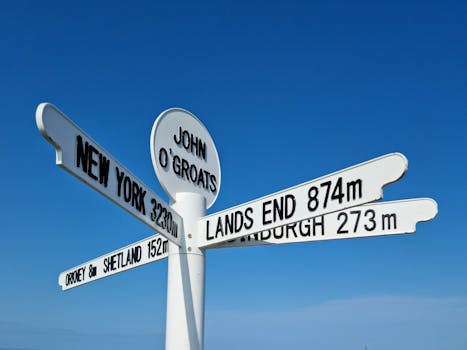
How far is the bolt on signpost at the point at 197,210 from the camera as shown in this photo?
9.54ft

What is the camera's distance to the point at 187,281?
3.64m

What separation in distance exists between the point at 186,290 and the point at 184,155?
941mm

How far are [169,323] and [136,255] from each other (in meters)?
0.58

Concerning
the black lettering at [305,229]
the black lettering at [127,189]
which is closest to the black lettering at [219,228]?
the black lettering at [305,229]

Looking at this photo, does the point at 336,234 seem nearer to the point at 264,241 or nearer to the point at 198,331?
the point at 264,241

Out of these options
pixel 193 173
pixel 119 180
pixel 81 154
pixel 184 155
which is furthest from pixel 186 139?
pixel 81 154

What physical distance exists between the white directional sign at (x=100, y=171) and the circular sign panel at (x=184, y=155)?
13.5 inches

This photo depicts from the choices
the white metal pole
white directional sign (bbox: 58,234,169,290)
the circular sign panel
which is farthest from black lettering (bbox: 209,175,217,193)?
white directional sign (bbox: 58,234,169,290)

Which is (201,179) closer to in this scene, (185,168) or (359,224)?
(185,168)

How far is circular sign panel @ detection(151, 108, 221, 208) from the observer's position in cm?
371

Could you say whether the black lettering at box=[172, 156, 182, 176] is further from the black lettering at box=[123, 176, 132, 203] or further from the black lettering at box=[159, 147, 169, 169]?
the black lettering at box=[123, 176, 132, 203]

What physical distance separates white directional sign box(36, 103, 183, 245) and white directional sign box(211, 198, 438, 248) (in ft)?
2.03

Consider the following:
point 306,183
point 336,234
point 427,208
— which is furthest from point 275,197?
point 427,208

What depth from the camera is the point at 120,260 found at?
161 inches
